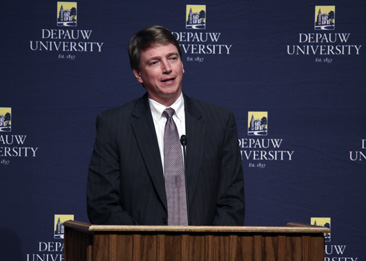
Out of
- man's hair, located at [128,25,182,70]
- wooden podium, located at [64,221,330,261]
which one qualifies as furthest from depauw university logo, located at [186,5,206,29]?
wooden podium, located at [64,221,330,261]

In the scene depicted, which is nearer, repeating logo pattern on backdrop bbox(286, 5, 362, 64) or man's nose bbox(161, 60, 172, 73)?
man's nose bbox(161, 60, 172, 73)

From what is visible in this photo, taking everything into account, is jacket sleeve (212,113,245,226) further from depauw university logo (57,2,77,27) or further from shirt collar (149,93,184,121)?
depauw university logo (57,2,77,27)

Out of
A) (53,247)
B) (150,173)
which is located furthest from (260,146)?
(150,173)

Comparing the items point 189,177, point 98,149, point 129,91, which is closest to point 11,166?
point 129,91

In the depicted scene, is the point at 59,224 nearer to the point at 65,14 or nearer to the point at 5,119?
the point at 5,119

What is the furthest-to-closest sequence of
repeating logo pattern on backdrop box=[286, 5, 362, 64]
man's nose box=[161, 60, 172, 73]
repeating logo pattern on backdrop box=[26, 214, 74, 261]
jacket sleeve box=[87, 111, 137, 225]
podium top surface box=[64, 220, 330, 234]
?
repeating logo pattern on backdrop box=[286, 5, 362, 64] → repeating logo pattern on backdrop box=[26, 214, 74, 261] → man's nose box=[161, 60, 172, 73] → jacket sleeve box=[87, 111, 137, 225] → podium top surface box=[64, 220, 330, 234]

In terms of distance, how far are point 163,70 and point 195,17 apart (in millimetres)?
1607

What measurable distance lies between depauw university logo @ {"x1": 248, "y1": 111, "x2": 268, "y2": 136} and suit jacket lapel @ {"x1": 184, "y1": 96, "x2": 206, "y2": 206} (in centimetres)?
148

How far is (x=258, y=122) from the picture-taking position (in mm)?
4016

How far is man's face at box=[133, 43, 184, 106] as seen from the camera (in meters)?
2.51

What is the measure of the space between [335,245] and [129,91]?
179 centimetres

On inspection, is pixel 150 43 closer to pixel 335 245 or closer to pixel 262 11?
pixel 262 11

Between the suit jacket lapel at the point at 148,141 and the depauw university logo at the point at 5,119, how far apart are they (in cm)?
167

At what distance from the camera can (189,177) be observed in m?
2.37
